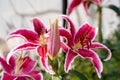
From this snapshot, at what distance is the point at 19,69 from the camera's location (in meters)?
1.17

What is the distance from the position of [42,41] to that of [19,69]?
0.29 feet

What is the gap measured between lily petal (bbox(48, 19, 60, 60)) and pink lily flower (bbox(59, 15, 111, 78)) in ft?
0.14

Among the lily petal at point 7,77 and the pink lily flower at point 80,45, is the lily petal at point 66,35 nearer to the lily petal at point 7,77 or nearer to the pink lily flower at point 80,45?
the pink lily flower at point 80,45

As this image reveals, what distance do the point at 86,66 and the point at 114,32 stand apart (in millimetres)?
1216

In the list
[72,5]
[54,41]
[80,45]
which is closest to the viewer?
[54,41]

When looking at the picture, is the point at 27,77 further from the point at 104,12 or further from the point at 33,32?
the point at 104,12

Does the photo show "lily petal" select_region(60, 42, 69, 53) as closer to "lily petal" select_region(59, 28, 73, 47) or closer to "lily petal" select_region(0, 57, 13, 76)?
"lily petal" select_region(59, 28, 73, 47)

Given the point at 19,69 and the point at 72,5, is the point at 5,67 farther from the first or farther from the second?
the point at 72,5

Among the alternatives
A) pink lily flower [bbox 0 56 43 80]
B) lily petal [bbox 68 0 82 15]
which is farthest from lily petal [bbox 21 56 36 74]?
lily petal [bbox 68 0 82 15]

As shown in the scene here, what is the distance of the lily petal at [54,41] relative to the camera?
107cm

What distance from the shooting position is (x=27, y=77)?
116cm

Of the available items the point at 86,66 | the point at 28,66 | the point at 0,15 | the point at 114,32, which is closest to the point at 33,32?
the point at 28,66

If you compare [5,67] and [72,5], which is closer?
[5,67]

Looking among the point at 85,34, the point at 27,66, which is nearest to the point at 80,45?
the point at 85,34
